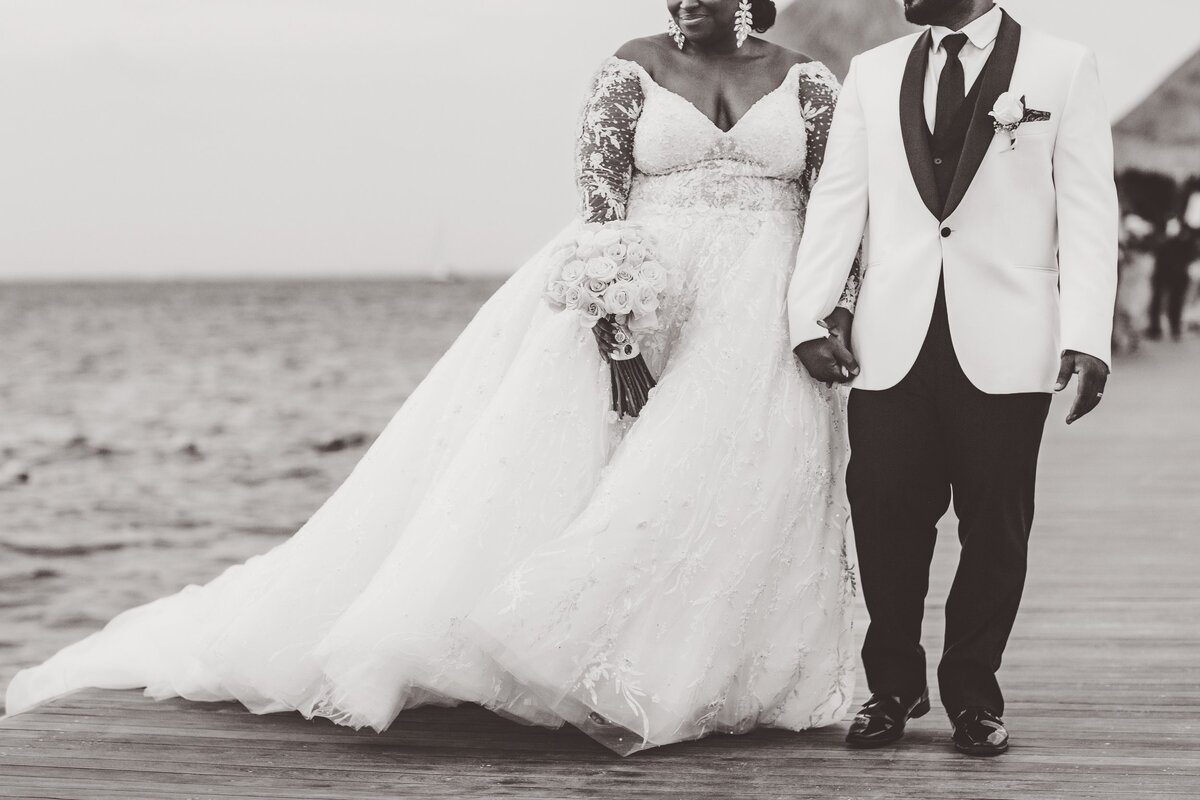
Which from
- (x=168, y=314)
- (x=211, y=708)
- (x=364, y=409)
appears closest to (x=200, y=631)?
(x=211, y=708)

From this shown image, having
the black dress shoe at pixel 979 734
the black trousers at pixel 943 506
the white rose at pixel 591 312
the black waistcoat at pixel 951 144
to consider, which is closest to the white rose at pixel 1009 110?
the black waistcoat at pixel 951 144

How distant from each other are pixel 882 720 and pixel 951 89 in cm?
136

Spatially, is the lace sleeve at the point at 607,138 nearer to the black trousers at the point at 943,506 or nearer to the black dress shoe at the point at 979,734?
the black trousers at the point at 943,506

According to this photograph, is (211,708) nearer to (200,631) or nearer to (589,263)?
(200,631)

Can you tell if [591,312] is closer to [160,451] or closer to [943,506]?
[943,506]

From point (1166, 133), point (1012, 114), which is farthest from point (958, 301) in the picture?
point (1166, 133)

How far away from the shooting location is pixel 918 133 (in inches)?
115

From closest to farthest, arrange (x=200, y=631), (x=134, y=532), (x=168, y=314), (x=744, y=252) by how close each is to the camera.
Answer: (x=744, y=252)
(x=200, y=631)
(x=134, y=532)
(x=168, y=314)

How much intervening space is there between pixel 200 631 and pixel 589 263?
1.41 meters

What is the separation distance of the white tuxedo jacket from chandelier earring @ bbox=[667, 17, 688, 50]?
443mm

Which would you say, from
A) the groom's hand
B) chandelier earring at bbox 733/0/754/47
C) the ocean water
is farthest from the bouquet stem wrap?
the ocean water

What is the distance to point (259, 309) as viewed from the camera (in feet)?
202

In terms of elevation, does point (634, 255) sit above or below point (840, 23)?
below

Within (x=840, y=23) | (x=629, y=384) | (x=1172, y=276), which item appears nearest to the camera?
(x=629, y=384)
